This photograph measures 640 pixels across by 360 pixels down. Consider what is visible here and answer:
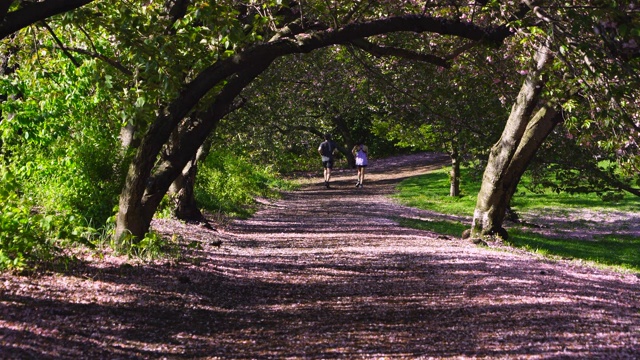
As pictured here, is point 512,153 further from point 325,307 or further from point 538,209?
point 538,209

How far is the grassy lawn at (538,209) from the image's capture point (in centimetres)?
1777

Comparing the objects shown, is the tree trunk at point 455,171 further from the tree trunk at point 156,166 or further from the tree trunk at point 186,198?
the tree trunk at point 156,166

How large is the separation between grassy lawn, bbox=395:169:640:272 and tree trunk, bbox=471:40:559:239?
33.4 inches

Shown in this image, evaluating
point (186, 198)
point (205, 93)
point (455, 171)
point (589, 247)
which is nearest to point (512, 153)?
point (589, 247)

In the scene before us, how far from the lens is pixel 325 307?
9.30m

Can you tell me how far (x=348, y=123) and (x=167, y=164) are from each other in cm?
4149

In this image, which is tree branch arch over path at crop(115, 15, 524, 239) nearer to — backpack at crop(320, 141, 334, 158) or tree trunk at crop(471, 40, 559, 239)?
tree trunk at crop(471, 40, 559, 239)

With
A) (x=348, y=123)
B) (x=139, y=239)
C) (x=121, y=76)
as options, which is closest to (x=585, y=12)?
(x=139, y=239)

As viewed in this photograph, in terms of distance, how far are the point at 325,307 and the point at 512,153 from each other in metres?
8.62

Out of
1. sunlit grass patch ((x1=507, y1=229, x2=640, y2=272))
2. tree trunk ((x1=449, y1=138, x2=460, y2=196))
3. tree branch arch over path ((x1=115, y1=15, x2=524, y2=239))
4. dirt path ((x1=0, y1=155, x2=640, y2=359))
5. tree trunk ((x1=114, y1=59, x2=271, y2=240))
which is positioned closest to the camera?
dirt path ((x1=0, y1=155, x2=640, y2=359))

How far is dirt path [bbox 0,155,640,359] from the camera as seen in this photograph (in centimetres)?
694

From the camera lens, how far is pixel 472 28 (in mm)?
11211

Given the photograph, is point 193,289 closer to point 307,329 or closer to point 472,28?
point 307,329

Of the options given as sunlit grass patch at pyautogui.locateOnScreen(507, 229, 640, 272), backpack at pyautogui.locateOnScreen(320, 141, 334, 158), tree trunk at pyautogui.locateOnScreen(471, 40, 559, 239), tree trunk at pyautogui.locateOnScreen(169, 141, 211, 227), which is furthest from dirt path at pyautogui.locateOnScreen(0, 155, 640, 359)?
backpack at pyautogui.locateOnScreen(320, 141, 334, 158)
